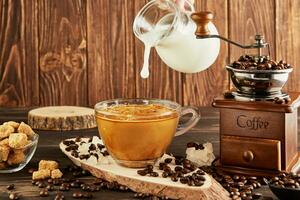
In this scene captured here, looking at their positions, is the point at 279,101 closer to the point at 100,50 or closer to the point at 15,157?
the point at 15,157

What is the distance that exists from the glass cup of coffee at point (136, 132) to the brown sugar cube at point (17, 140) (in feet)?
0.57

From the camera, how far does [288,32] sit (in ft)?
8.06

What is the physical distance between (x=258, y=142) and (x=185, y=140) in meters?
0.38

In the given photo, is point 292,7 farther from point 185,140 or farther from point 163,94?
point 185,140

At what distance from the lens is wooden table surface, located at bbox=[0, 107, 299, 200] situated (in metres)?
1.30

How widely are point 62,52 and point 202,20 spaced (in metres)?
1.17

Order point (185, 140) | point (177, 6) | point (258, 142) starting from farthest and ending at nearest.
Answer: point (185, 140)
point (177, 6)
point (258, 142)

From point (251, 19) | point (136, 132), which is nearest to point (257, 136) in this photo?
point (136, 132)

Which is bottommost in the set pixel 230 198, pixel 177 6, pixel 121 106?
pixel 230 198

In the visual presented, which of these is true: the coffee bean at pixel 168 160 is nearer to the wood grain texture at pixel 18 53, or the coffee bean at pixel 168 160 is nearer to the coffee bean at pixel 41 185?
the coffee bean at pixel 41 185

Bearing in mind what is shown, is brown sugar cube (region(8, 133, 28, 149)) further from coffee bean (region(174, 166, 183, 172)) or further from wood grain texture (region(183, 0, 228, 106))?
wood grain texture (region(183, 0, 228, 106))

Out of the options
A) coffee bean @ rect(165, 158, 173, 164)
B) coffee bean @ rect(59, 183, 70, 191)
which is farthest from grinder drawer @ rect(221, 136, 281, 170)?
coffee bean @ rect(59, 183, 70, 191)

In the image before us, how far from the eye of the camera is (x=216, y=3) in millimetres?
2453

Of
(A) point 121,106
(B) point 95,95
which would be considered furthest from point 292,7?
(A) point 121,106
